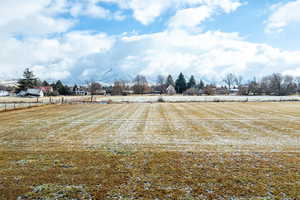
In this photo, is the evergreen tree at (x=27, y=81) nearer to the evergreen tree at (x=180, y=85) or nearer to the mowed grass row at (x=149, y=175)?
the evergreen tree at (x=180, y=85)

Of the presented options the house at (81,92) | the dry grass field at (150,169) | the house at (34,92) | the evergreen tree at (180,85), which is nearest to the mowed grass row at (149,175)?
the dry grass field at (150,169)

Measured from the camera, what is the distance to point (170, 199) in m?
3.58

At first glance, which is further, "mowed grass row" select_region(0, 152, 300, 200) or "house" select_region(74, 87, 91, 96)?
"house" select_region(74, 87, 91, 96)

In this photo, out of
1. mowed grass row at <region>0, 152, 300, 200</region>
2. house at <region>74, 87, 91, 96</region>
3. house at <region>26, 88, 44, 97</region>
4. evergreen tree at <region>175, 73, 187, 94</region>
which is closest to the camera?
mowed grass row at <region>0, 152, 300, 200</region>

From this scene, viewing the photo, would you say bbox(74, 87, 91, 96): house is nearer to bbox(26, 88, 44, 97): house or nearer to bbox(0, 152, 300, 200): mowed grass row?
bbox(26, 88, 44, 97): house

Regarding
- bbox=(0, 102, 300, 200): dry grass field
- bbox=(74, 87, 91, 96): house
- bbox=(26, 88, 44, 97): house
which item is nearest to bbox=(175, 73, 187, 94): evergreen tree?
bbox=(74, 87, 91, 96): house

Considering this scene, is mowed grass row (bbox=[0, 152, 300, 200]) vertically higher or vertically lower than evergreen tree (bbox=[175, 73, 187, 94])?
lower

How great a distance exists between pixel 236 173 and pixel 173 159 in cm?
178

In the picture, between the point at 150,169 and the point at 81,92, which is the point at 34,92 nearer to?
the point at 81,92

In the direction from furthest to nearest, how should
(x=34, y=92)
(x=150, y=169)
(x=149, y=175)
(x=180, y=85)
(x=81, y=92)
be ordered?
(x=81, y=92) < (x=180, y=85) < (x=34, y=92) < (x=150, y=169) < (x=149, y=175)

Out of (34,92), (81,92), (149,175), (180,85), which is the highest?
(180,85)

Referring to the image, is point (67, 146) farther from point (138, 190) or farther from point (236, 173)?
point (236, 173)

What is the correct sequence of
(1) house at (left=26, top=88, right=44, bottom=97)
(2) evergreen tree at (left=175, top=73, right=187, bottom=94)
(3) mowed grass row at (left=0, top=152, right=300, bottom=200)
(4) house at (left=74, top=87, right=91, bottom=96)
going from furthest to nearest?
(4) house at (left=74, top=87, right=91, bottom=96), (2) evergreen tree at (left=175, top=73, right=187, bottom=94), (1) house at (left=26, top=88, right=44, bottom=97), (3) mowed grass row at (left=0, top=152, right=300, bottom=200)

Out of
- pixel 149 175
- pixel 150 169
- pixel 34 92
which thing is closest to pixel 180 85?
pixel 34 92
